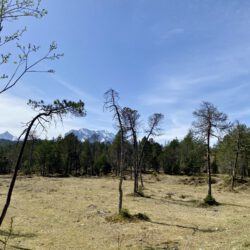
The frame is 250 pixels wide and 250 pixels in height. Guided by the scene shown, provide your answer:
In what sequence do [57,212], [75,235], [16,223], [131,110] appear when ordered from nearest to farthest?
[75,235] < [16,223] < [57,212] < [131,110]

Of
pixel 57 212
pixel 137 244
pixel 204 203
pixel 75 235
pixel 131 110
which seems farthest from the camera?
pixel 131 110

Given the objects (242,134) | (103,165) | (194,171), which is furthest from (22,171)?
(242,134)

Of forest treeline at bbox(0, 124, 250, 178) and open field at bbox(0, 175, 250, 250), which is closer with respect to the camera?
open field at bbox(0, 175, 250, 250)

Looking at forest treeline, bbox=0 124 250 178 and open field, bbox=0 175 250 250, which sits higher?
forest treeline, bbox=0 124 250 178

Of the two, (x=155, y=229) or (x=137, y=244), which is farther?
(x=155, y=229)

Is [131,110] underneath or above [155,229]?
above

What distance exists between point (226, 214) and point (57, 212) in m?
12.4

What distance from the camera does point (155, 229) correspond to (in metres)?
19.0

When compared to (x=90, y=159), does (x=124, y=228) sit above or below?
below

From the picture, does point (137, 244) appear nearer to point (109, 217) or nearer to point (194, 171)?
point (109, 217)

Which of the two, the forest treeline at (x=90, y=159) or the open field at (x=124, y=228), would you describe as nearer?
the open field at (x=124, y=228)

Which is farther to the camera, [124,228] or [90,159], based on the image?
[90,159]

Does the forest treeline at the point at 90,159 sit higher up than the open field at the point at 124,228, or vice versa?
the forest treeline at the point at 90,159

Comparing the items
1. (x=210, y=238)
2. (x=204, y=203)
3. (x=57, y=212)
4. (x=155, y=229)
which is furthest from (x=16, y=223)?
(x=204, y=203)
